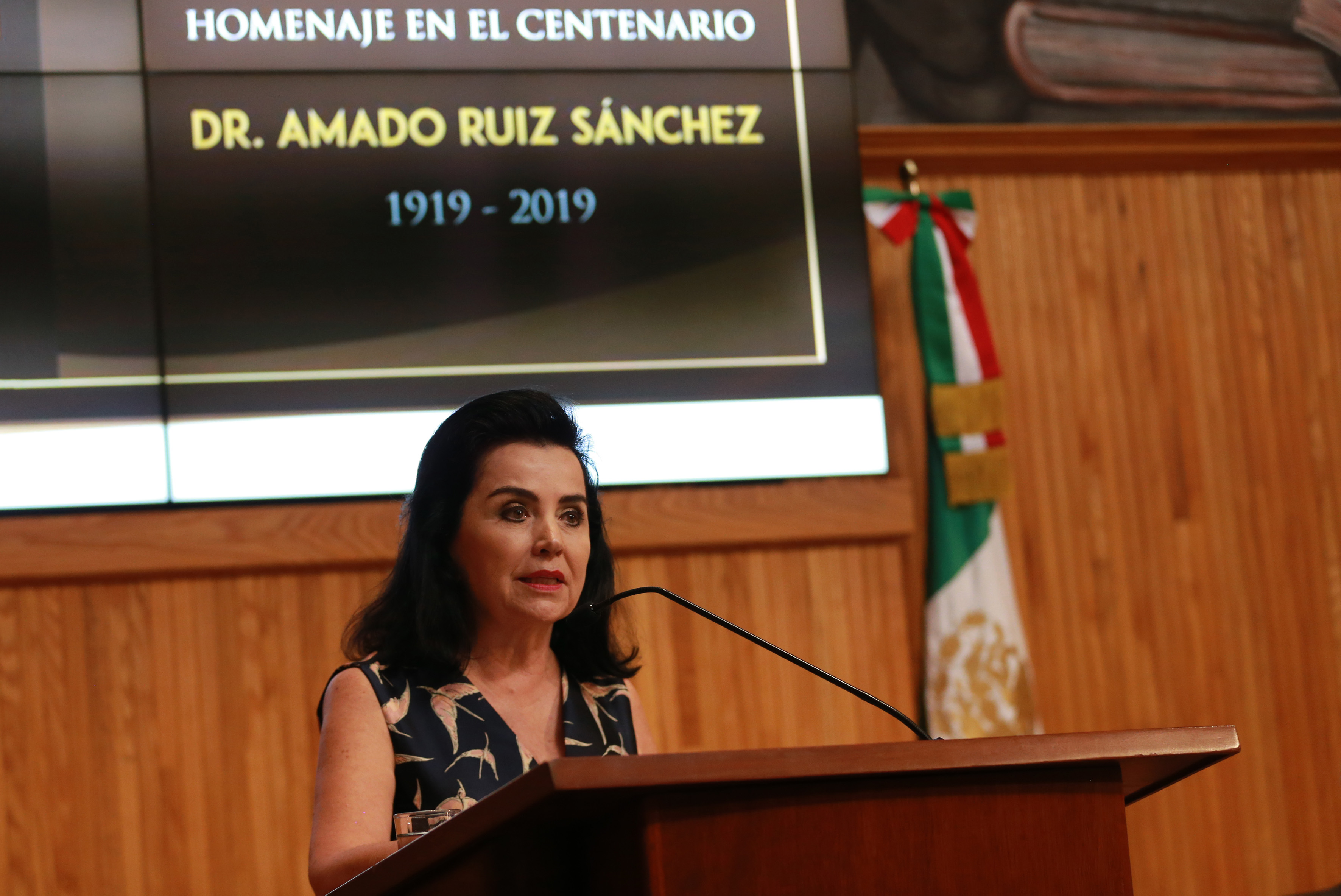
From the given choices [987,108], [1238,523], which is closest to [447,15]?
[987,108]

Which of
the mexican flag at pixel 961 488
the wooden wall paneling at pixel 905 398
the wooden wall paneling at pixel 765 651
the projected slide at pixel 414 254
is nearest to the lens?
the projected slide at pixel 414 254

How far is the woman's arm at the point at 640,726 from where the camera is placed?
7.30 feet

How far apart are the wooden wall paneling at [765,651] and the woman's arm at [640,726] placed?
3.43ft

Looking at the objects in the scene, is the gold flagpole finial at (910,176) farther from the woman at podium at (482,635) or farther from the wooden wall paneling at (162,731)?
the woman at podium at (482,635)

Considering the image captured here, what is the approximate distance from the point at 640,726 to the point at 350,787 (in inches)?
21.1

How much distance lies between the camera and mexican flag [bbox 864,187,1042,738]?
3.54 metres

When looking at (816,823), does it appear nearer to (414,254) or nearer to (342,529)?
Answer: (342,529)

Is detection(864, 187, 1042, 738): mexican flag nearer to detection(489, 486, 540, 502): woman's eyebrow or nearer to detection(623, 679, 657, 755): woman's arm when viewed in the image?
detection(623, 679, 657, 755): woman's arm

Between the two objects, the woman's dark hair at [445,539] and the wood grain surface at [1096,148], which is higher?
the wood grain surface at [1096,148]

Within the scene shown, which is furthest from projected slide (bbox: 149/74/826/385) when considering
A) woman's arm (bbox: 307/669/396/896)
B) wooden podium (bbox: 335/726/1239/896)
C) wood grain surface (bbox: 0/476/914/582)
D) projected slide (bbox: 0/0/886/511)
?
wooden podium (bbox: 335/726/1239/896)

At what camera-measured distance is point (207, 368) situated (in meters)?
3.21

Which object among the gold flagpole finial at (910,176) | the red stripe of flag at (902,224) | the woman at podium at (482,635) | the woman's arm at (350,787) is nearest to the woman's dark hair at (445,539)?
the woman at podium at (482,635)

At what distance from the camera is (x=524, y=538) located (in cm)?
204

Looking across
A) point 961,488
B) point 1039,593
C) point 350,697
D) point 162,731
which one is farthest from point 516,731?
point 1039,593
